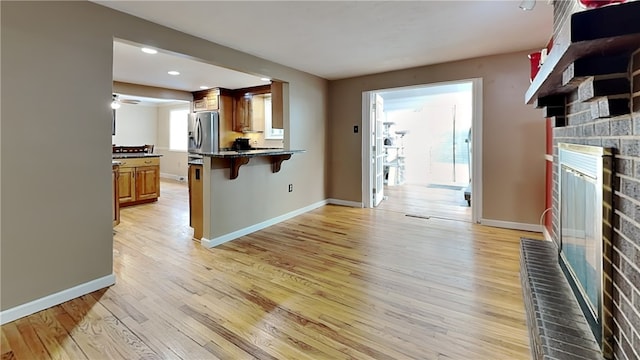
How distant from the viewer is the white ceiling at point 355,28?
94.0 inches

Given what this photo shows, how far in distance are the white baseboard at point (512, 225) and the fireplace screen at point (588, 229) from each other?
203 centimetres

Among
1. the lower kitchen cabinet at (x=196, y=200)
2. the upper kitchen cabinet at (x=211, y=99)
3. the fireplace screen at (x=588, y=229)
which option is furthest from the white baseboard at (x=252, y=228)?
the upper kitchen cabinet at (x=211, y=99)

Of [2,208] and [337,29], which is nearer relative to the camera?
[2,208]

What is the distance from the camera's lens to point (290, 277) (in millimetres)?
2471

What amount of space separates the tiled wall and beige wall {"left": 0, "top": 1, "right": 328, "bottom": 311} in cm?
287

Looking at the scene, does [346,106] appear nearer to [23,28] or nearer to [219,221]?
[219,221]

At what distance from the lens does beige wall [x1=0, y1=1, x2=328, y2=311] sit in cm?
186

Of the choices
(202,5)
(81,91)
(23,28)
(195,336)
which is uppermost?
(202,5)

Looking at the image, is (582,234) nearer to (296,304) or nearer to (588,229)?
(588,229)

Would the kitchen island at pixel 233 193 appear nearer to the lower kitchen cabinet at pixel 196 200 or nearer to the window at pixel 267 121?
the lower kitchen cabinet at pixel 196 200

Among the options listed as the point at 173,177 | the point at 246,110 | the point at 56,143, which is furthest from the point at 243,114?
the point at 56,143

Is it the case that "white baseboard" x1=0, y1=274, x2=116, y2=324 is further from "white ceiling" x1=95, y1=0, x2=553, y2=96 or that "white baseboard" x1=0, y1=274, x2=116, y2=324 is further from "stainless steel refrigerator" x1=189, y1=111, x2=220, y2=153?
"stainless steel refrigerator" x1=189, y1=111, x2=220, y2=153

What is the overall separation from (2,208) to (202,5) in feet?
6.13

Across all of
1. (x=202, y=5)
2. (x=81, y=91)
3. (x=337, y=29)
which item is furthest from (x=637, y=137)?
(x=81, y=91)
